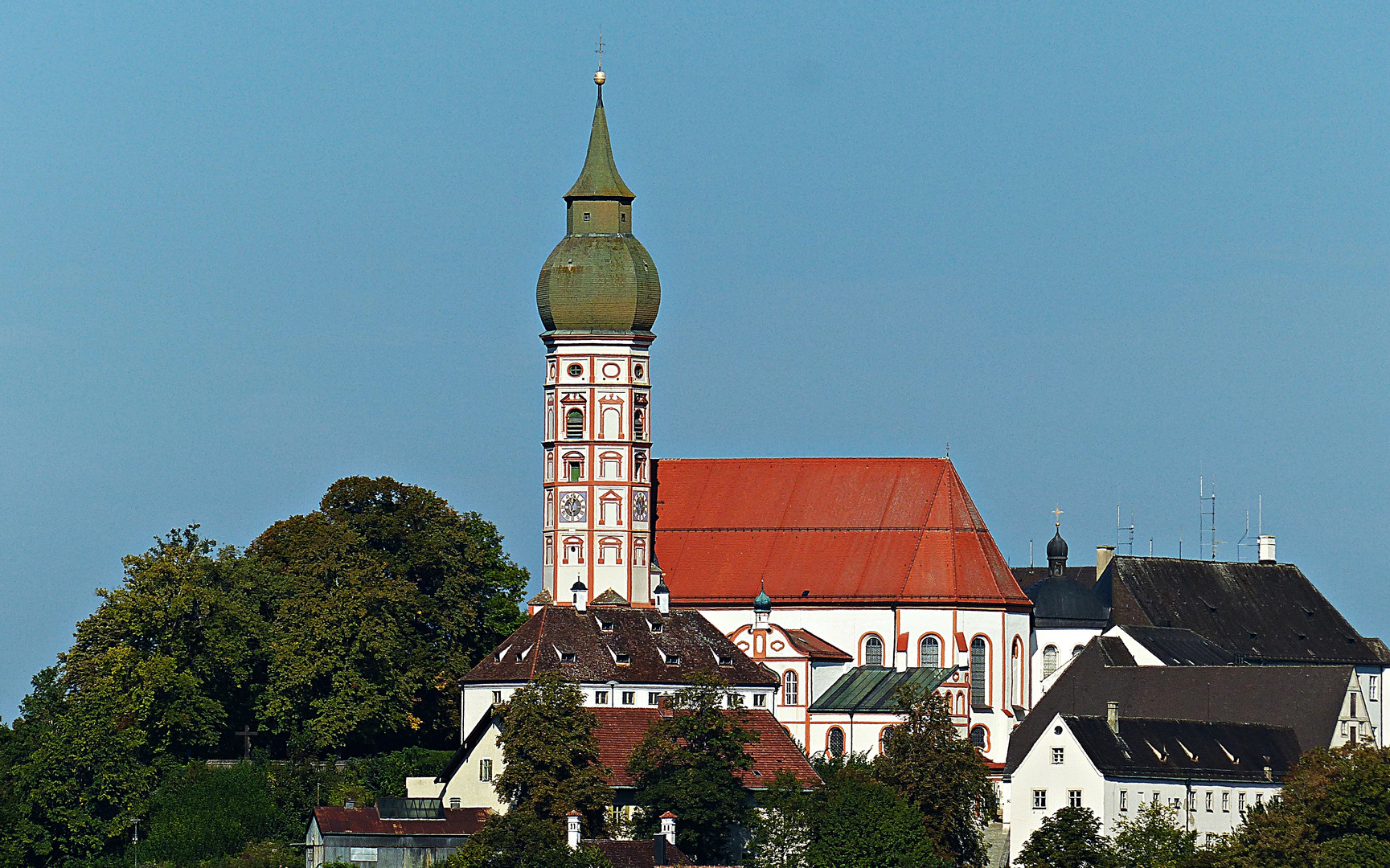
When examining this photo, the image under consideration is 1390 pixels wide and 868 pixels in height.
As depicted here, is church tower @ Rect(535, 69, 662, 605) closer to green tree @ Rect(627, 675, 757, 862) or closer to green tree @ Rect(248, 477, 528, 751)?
green tree @ Rect(248, 477, 528, 751)

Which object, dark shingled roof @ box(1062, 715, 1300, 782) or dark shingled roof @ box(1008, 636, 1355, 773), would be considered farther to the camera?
dark shingled roof @ box(1008, 636, 1355, 773)

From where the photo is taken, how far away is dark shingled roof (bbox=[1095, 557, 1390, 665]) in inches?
4397

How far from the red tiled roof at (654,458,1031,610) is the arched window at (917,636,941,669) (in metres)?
1.24

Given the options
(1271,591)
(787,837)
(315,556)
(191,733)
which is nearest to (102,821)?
(191,733)

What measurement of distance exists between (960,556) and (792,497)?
6.66 m

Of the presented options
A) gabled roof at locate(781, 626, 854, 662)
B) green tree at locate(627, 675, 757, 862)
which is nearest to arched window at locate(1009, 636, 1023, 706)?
gabled roof at locate(781, 626, 854, 662)

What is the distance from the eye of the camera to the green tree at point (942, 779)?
277ft

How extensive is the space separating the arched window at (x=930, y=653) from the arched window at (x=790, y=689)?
403 centimetres

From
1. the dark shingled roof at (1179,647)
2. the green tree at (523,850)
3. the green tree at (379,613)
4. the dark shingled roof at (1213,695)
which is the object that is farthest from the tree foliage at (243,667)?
the dark shingled roof at (1179,647)

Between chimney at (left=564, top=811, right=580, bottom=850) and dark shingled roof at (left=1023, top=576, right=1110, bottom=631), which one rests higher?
dark shingled roof at (left=1023, top=576, right=1110, bottom=631)

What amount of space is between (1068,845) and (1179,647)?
29.7 m

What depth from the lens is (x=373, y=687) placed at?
92.1 metres

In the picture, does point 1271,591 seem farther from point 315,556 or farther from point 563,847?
point 563,847

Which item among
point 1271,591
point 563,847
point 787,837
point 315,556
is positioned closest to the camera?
point 563,847
